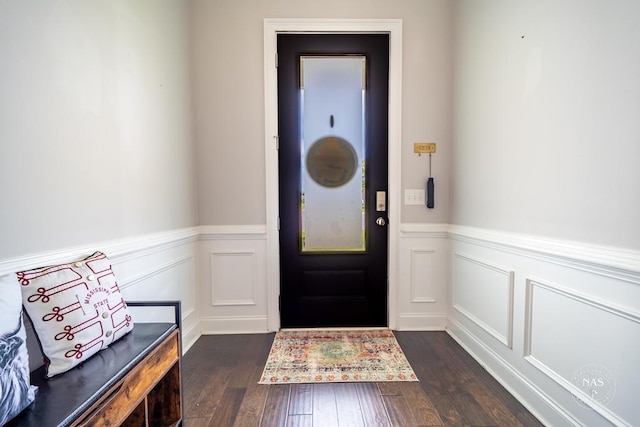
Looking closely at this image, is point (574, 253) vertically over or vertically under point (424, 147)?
under

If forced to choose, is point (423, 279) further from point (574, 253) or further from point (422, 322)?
point (574, 253)

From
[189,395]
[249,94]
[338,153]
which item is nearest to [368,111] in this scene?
[338,153]

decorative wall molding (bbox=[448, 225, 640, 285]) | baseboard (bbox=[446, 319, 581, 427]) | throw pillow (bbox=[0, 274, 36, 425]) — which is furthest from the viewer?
baseboard (bbox=[446, 319, 581, 427])

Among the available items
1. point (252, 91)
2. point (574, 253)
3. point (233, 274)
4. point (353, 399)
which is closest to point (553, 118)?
point (574, 253)

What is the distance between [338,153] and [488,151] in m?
1.11

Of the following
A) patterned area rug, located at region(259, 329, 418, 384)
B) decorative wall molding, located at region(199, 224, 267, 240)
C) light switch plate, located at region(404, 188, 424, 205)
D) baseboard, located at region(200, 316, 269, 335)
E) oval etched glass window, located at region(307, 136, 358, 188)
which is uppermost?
oval etched glass window, located at region(307, 136, 358, 188)

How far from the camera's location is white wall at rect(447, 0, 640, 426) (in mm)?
1218

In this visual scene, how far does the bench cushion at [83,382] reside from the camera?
84 centimetres

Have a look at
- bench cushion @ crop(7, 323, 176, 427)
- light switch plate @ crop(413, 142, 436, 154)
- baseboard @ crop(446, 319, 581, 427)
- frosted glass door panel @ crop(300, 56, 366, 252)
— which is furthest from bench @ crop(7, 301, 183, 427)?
light switch plate @ crop(413, 142, 436, 154)

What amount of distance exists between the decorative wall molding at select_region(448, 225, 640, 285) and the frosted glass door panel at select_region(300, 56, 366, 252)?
3.40 ft

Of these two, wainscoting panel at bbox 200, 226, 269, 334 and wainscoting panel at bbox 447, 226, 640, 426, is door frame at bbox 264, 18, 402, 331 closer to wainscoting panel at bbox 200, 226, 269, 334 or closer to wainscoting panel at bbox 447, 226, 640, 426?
wainscoting panel at bbox 200, 226, 269, 334

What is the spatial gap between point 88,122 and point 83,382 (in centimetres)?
110

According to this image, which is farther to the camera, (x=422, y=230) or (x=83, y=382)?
(x=422, y=230)

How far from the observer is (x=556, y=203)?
5.00 ft
